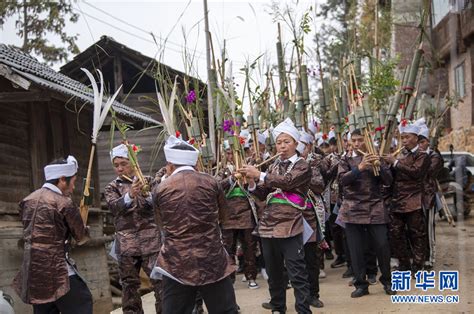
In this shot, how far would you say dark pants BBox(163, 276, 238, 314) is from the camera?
15.0 ft

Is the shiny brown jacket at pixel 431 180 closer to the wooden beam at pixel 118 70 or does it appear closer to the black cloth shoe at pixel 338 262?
the black cloth shoe at pixel 338 262

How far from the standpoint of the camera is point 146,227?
6.20m

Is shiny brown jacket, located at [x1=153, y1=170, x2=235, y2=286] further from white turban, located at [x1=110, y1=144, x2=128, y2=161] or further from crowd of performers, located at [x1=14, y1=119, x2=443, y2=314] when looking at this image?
white turban, located at [x1=110, y1=144, x2=128, y2=161]

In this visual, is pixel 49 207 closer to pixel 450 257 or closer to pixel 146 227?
pixel 146 227

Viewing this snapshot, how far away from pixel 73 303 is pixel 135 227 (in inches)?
52.7

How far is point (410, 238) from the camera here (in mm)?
7652

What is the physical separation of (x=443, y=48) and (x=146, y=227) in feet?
56.6

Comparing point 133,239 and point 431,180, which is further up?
point 431,180

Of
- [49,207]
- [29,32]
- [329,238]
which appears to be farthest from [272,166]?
[29,32]

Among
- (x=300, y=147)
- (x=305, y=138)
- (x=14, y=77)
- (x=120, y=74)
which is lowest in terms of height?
(x=300, y=147)

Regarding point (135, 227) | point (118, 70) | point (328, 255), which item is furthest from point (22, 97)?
point (118, 70)

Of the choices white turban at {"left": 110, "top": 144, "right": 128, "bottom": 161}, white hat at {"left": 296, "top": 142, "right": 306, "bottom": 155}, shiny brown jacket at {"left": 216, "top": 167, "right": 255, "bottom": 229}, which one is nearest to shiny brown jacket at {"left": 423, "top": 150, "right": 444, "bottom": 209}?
white hat at {"left": 296, "top": 142, "right": 306, "bottom": 155}

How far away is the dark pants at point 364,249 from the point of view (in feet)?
21.9

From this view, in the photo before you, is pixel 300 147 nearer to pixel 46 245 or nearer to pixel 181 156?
pixel 181 156
